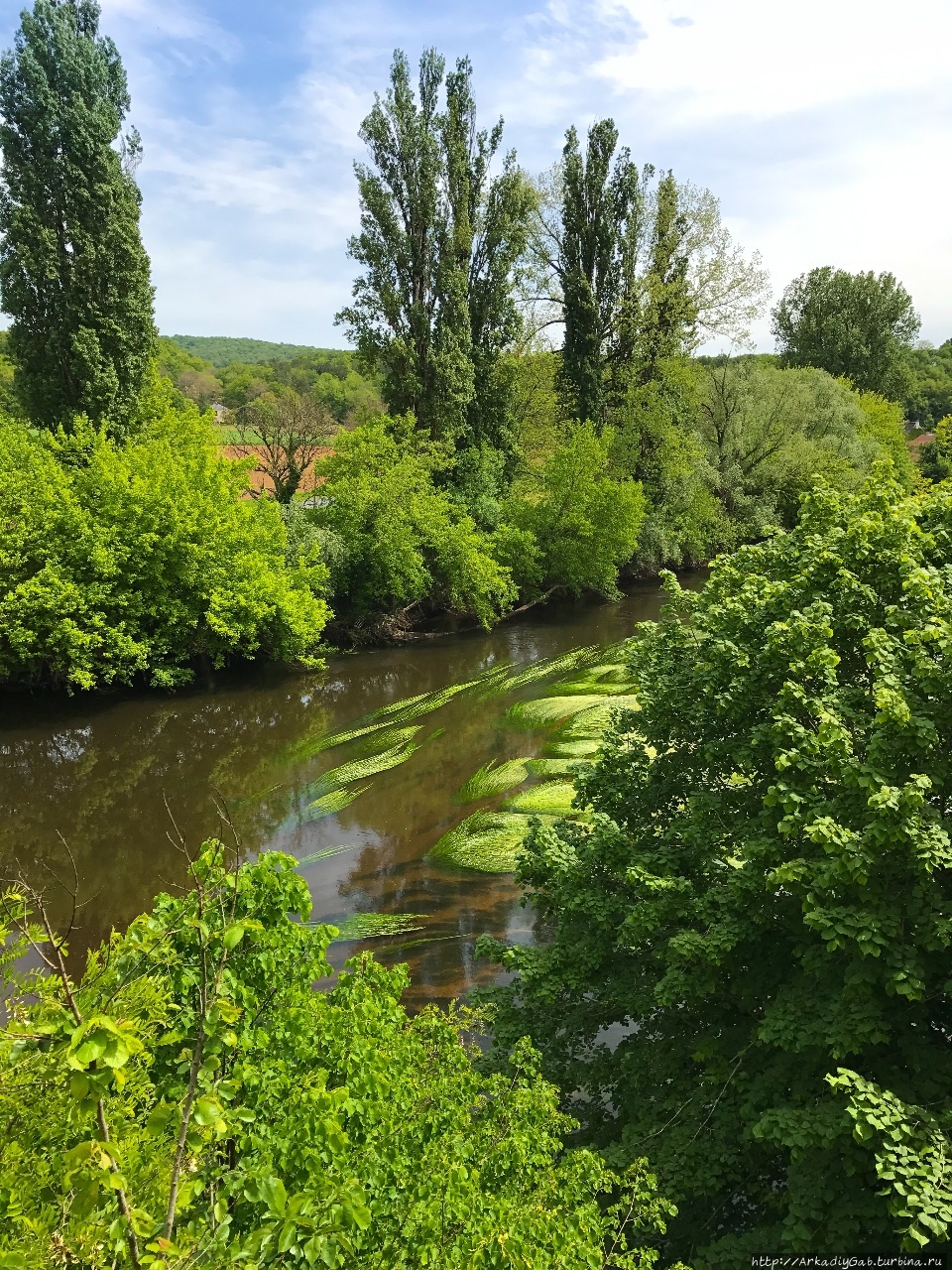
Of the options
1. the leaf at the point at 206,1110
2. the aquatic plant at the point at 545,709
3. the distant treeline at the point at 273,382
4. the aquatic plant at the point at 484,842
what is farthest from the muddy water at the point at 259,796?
the distant treeline at the point at 273,382

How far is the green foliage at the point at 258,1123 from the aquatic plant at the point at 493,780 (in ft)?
34.7

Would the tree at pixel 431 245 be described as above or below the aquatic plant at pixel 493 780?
above

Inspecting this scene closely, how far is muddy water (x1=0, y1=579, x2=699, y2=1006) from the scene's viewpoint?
Result: 1269 centimetres

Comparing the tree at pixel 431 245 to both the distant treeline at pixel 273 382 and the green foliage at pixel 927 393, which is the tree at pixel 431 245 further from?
the green foliage at pixel 927 393

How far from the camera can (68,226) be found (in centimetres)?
2405

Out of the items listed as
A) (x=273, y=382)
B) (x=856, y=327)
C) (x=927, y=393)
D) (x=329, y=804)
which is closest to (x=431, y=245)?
(x=329, y=804)

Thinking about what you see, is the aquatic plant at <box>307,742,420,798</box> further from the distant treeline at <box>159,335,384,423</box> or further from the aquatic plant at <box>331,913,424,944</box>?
the distant treeline at <box>159,335,384,423</box>

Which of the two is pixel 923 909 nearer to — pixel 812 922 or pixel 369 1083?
pixel 812 922

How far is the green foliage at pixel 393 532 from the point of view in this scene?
27781mm

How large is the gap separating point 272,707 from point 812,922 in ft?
62.8

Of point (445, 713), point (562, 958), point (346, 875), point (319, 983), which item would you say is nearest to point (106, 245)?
point (445, 713)

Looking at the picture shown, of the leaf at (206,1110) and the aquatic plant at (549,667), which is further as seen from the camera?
the aquatic plant at (549,667)

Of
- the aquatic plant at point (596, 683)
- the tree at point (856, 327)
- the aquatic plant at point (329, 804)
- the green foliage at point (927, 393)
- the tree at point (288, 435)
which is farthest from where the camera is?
the green foliage at point (927, 393)

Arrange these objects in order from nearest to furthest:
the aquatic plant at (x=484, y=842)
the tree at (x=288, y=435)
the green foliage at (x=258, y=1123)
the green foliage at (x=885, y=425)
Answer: the green foliage at (x=258, y=1123) → the aquatic plant at (x=484, y=842) → the tree at (x=288, y=435) → the green foliage at (x=885, y=425)
